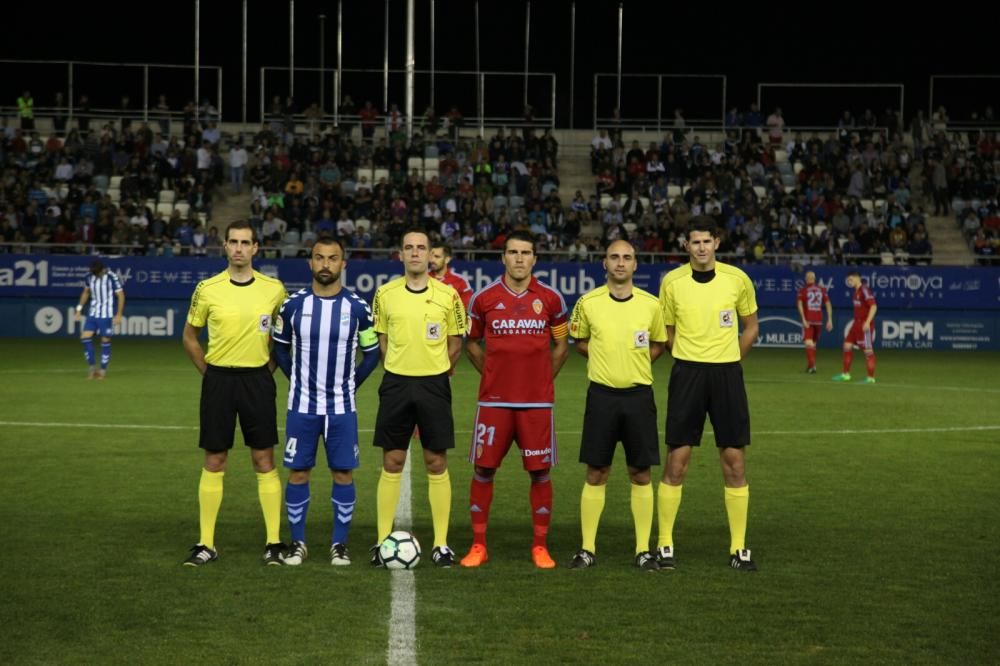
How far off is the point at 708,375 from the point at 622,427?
2.17 feet

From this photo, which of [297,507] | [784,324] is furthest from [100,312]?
[784,324]

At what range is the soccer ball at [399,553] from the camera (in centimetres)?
881

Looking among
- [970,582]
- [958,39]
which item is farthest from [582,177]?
[970,582]

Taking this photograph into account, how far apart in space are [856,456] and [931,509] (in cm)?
345

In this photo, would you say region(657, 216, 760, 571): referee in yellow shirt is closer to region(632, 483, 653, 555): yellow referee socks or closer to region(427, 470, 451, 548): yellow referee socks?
region(632, 483, 653, 555): yellow referee socks

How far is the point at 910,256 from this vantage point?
35875mm

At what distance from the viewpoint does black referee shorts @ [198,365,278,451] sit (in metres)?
8.97

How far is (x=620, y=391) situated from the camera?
29.7ft

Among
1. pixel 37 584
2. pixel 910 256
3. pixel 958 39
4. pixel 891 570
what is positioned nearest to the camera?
pixel 37 584

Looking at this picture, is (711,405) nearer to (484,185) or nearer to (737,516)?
(737,516)

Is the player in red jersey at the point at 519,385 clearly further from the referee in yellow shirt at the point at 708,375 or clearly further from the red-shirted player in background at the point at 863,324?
the red-shirted player in background at the point at 863,324

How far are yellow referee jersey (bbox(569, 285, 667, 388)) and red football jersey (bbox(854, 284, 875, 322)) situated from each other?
53.3ft

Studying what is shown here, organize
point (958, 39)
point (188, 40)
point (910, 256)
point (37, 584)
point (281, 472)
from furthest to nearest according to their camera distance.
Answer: point (188, 40) → point (958, 39) → point (910, 256) → point (281, 472) → point (37, 584)

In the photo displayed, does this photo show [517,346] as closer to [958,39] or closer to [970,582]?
[970,582]
